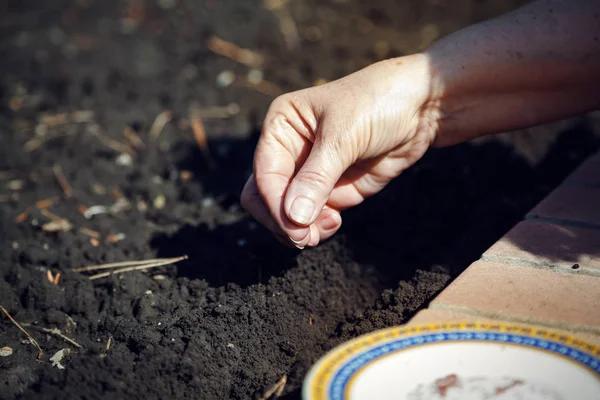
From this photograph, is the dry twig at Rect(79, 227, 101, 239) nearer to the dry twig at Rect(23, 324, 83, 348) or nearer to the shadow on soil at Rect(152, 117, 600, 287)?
the shadow on soil at Rect(152, 117, 600, 287)

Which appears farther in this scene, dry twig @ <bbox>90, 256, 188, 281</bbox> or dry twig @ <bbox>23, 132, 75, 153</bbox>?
dry twig @ <bbox>23, 132, 75, 153</bbox>

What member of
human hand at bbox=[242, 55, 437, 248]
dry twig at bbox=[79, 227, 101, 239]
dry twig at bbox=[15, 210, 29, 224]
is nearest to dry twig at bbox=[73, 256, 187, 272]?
dry twig at bbox=[79, 227, 101, 239]

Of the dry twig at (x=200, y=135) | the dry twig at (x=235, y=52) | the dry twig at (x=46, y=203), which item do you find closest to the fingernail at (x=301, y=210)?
the dry twig at (x=200, y=135)

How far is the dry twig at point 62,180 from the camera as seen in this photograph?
10.6 feet

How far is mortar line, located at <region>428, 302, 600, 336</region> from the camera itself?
1.78 m

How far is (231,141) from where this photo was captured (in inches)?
140

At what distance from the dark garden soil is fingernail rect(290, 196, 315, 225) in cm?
31

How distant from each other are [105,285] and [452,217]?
4.44 ft

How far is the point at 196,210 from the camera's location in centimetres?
302

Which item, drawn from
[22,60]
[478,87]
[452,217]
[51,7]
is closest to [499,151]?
[452,217]

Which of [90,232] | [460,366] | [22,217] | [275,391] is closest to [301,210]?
[275,391]

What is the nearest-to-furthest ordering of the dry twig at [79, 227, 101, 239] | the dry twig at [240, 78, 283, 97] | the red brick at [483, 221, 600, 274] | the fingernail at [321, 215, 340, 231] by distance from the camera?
the red brick at [483, 221, 600, 274]
the fingernail at [321, 215, 340, 231]
the dry twig at [79, 227, 101, 239]
the dry twig at [240, 78, 283, 97]

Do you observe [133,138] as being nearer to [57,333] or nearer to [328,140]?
[57,333]

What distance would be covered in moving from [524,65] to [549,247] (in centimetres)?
65
